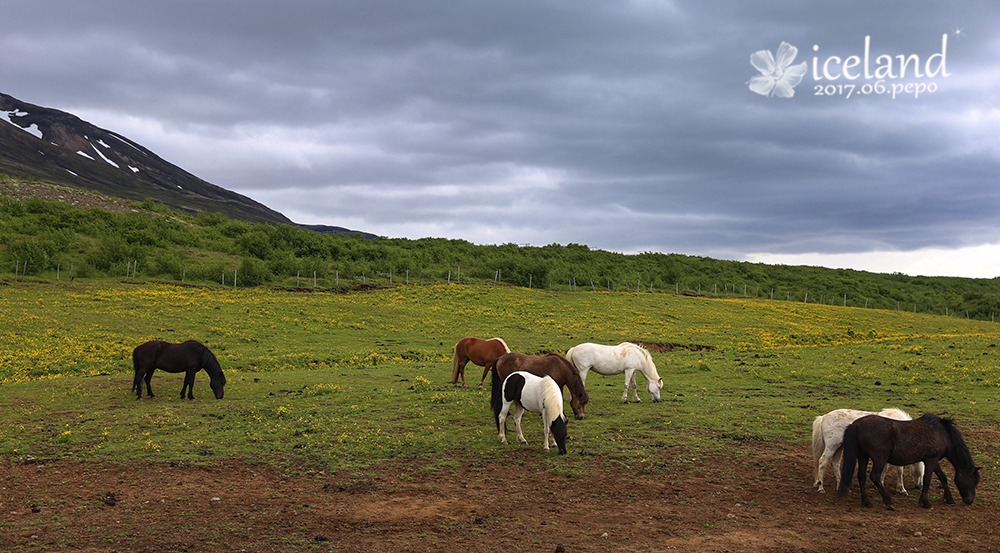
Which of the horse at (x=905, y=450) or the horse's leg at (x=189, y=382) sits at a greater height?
the horse at (x=905, y=450)

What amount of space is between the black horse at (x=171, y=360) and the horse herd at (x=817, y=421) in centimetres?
2

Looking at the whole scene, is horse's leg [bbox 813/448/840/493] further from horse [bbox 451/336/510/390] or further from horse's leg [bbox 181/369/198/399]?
horse's leg [bbox 181/369/198/399]

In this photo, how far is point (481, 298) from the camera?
165 feet

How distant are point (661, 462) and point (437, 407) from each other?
6.83 meters

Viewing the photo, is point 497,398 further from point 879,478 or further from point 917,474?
point 917,474

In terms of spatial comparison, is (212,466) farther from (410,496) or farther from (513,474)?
(513,474)

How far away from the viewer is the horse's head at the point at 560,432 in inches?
437

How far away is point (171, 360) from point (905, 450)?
17316 mm

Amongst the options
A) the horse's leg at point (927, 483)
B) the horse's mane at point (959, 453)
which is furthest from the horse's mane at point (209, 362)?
the horse's mane at point (959, 453)

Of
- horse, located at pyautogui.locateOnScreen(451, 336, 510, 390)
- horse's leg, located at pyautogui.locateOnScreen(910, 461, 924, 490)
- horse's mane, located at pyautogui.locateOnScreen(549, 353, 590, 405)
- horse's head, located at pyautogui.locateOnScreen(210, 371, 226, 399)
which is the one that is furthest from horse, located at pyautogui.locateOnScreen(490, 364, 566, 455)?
horse's head, located at pyautogui.locateOnScreen(210, 371, 226, 399)

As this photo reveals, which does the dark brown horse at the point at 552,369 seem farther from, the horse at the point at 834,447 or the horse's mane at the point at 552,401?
the horse at the point at 834,447

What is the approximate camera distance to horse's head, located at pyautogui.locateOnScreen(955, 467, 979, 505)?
8.84 metres

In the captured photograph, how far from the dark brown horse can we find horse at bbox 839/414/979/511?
20.3 feet

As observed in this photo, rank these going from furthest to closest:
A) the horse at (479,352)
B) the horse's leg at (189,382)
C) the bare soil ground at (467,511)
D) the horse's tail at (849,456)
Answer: the horse at (479,352), the horse's leg at (189,382), the horse's tail at (849,456), the bare soil ground at (467,511)
